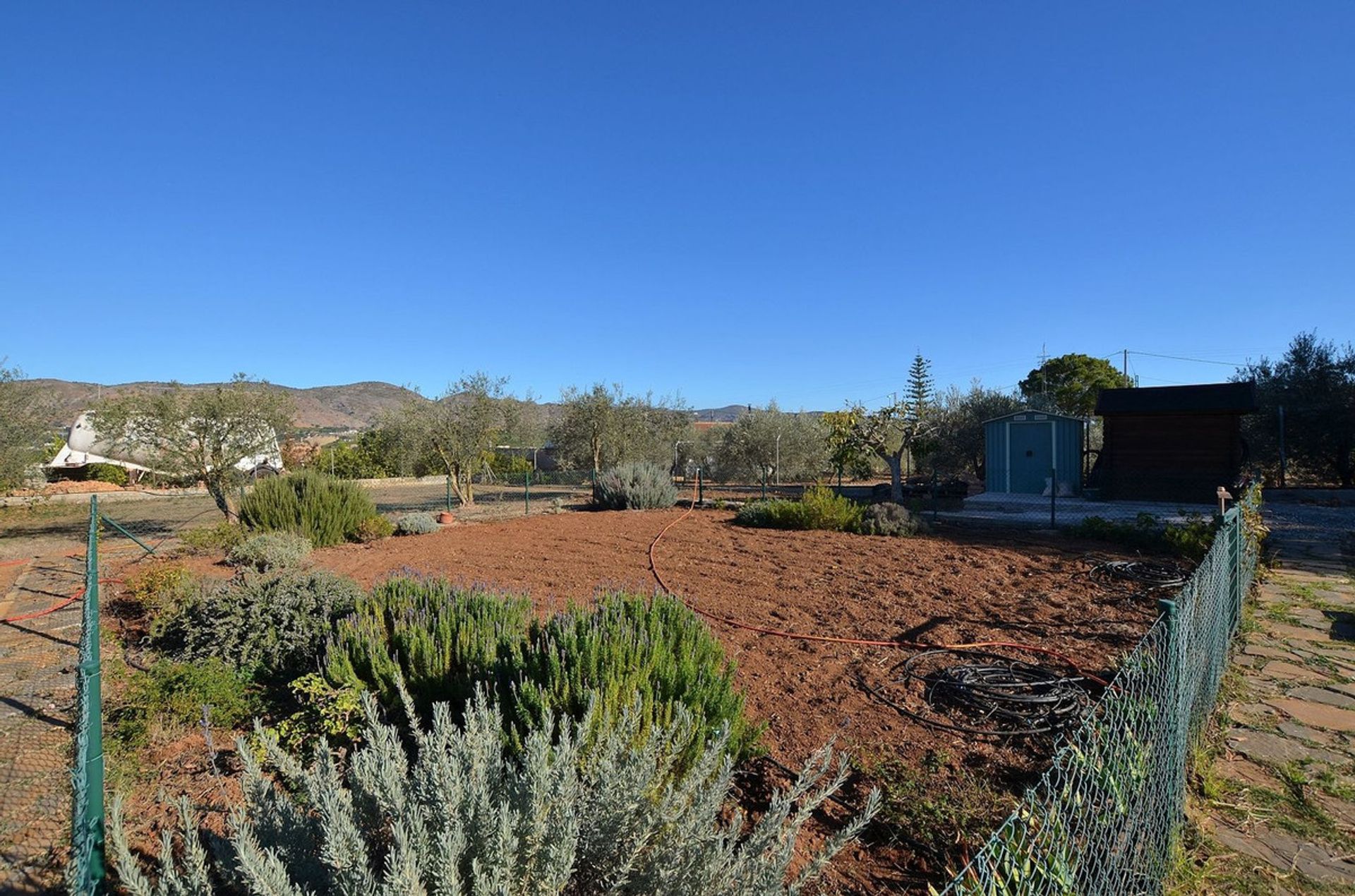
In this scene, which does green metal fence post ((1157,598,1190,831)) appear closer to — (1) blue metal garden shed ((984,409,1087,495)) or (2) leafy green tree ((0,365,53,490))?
(1) blue metal garden shed ((984,409,1087,495))

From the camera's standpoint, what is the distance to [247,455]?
12.2 meters

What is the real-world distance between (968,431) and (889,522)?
1419 cm

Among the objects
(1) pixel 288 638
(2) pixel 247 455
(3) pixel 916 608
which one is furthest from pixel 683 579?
(2) pixel 247 455

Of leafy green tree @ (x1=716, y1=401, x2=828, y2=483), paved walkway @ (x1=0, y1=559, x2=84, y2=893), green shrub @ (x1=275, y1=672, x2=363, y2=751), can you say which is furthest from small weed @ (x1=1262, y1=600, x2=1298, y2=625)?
leafy green tree @ (x1=716, y1=401, x2=828, y2=483)

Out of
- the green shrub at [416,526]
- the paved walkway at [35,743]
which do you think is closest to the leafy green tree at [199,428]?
the green shrub at [416,526]

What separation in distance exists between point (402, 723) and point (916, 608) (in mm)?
4307

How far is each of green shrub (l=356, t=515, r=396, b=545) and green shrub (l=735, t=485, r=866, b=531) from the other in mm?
6309

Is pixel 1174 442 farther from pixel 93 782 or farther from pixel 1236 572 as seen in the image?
pixel 93 782

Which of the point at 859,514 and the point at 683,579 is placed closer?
the point at 683,579

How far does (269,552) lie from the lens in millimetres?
7891

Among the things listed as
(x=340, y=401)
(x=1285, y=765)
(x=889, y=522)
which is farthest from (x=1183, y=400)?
(x=340, y=401)

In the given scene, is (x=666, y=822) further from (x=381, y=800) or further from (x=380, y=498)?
(x=380, y=498)

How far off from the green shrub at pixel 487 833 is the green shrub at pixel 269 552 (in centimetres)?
667

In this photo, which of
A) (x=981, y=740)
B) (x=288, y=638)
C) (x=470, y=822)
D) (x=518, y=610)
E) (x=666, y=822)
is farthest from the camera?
(x=288, y=638)
